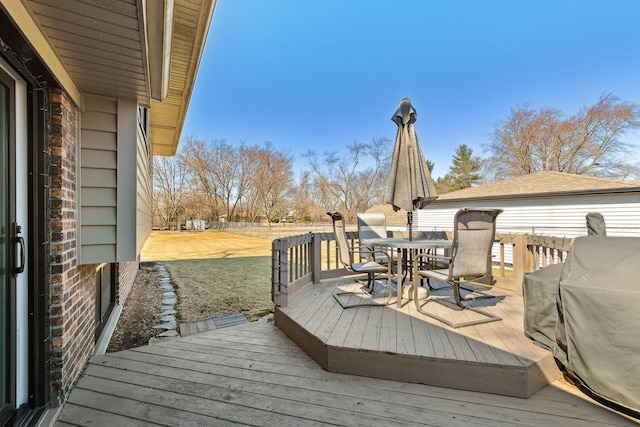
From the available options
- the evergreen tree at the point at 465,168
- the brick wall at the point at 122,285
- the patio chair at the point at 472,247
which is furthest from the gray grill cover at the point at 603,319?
the evergreen tree at the point at 465,168

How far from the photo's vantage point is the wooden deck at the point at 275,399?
1.79 metres

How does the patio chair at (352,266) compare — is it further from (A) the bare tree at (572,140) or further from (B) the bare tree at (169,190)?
(B) the bare tree at (169,190)

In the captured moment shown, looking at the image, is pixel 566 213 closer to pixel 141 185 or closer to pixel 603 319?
pixel 603 319

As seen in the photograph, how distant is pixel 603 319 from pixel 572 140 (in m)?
23.8

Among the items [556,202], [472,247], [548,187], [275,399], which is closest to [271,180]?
[548,187]

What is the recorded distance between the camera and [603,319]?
1.76 metres

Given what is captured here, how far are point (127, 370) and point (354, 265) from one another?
101 inches

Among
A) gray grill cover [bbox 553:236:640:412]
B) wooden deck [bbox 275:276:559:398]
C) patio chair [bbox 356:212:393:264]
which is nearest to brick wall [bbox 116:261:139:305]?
wooden deck [bbox 275:276:559:398]

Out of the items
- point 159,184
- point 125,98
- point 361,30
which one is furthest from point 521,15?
point 159,184

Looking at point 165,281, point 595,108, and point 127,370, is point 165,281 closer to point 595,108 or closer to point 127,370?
point 127,370

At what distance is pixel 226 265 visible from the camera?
9344 millimetres

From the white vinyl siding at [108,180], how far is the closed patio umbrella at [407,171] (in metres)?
3.01

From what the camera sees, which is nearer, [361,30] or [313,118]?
[361,30]

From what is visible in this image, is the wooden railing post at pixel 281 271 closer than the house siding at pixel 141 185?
No
